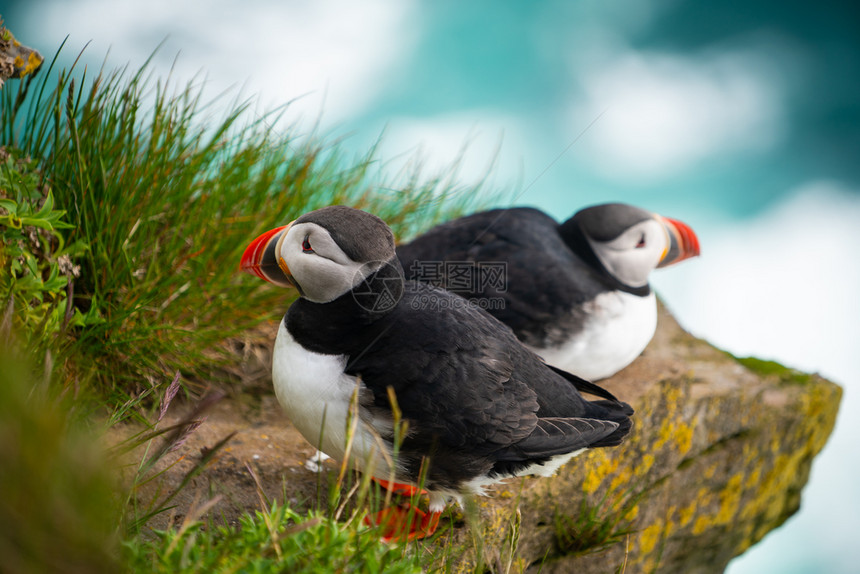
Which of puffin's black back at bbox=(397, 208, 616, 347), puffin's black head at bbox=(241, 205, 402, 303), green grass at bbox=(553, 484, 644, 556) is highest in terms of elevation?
puffin's black back at bbox=(397, 208, 616, 347)

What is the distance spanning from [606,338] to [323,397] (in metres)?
1.68

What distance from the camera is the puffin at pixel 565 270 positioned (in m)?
3.22

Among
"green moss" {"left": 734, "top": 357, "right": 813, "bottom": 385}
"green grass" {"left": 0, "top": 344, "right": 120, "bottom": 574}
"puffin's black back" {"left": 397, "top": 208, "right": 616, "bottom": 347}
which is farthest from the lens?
"green moss" {"left": 734, "top": 357, "right": 813, "bottom": 385}

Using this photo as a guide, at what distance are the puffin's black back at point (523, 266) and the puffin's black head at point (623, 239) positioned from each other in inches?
3.4

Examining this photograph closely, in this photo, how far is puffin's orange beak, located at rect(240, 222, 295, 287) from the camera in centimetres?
229

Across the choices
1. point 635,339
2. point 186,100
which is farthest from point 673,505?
point 186,100

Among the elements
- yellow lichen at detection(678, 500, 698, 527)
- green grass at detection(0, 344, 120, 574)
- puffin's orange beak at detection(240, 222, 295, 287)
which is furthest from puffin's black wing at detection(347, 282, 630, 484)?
yellow lichen at detection(678, 500, 698, 527)

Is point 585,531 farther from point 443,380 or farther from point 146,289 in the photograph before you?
point 146,289

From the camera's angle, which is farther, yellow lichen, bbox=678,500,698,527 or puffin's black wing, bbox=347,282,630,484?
yellow lichen, bbox=678,500,698,527

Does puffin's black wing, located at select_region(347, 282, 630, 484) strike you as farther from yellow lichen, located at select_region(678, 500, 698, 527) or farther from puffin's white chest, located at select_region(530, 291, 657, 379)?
yellow lichen, located at select_region(678, 500, 698, 527)

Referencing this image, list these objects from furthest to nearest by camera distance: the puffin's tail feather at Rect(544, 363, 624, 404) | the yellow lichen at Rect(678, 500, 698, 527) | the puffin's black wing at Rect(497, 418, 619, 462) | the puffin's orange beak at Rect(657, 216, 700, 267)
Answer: the yellow lichen at Rect(678, 500, 698, 527) → the puffin's orange beak at Rect(657, 216, 700, 267) → the puffin's tail feather at Rect(544, 363, 624, 404) → the puffin's black wing at Rect(497, 418, 619, 462)

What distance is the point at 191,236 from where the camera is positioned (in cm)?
352

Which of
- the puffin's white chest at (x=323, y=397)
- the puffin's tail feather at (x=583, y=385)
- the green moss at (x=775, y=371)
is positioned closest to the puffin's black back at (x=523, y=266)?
the puffin's tail feather at (x=583, y=385)

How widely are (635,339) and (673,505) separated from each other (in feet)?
3.41
